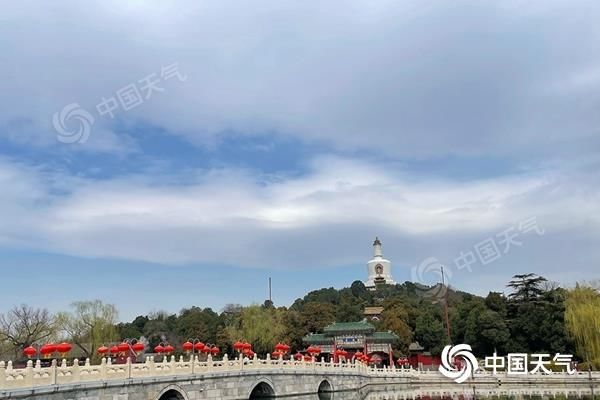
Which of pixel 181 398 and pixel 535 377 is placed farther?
pixel 535 377

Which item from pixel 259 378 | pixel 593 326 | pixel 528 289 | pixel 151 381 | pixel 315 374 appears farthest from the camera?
pixel 528 289

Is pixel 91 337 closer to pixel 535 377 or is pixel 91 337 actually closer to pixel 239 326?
pixel 239 326

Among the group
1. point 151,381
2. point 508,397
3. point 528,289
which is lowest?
point 508,397

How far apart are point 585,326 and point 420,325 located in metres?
15.0

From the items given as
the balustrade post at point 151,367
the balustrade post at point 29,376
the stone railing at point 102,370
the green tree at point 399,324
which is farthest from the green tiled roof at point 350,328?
the balustrade post at point 29,376

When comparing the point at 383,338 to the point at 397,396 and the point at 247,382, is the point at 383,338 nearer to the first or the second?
the point at 397,396

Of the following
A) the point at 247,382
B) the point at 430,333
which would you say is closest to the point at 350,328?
the point at 430,333

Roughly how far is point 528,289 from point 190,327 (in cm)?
3188

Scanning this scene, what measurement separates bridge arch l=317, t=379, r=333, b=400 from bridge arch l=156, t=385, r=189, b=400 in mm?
13060

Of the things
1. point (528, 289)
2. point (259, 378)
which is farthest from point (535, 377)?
point (259, 378)

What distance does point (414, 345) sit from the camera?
5088cm

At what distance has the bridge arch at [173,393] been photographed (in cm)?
2088

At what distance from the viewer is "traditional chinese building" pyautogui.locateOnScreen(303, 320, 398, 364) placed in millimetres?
48656

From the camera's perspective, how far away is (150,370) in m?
20.1
